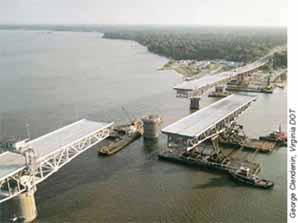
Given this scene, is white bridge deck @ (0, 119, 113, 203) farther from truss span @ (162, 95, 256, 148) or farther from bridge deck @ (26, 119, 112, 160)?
truss span @ (162, 95, 256, 148)

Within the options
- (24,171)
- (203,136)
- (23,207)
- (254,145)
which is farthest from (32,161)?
(254,145)

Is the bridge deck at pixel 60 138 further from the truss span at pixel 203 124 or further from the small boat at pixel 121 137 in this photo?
the truss span at pixel 203 124

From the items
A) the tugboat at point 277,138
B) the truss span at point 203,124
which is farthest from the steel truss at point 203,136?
the tugboat at point 277,138

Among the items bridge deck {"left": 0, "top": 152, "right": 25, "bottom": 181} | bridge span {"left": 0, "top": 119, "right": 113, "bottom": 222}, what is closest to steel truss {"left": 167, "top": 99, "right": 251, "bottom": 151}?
bridge span {"left": 0, "top": 119, "right": 113, "bottom": 222}

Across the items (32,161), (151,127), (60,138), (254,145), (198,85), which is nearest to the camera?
(32,161)

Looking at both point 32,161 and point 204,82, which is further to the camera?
point 204,82

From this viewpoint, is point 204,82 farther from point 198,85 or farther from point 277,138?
point 277,138
